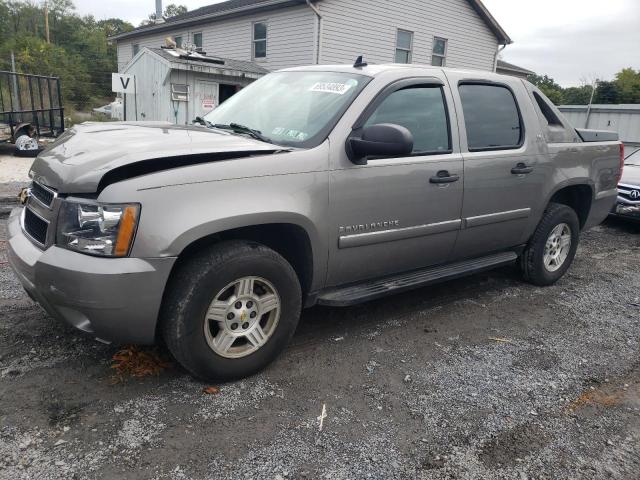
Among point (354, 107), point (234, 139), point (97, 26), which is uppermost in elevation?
point (97, 26)

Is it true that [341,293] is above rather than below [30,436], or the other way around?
above

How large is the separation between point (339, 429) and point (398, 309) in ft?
5.77

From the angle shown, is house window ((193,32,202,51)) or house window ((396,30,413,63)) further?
house window ((193,32,202,51))

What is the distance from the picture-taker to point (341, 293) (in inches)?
135

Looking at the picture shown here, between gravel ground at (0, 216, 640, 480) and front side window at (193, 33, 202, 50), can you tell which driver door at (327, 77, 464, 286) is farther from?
front side window at (193, 33, 202, 50)

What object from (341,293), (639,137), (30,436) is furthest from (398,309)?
(639,137)

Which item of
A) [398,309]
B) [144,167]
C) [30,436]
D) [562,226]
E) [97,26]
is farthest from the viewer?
[97,26]

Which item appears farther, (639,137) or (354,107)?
(639,137)

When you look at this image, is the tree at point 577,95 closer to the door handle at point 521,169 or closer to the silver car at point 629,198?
the silver car at point 629,198

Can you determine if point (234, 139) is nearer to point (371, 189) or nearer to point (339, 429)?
point (371, 189)

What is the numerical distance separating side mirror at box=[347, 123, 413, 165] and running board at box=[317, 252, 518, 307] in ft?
3.04

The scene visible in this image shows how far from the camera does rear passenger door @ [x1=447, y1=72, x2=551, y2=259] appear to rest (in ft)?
13.0

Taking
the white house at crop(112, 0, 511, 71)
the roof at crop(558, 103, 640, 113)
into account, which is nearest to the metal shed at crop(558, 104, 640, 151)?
the roof at crop(558, 103, 640, 113)

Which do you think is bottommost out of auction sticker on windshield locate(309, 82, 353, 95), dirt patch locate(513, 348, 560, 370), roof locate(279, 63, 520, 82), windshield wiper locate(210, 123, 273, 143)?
dirt patch locate(513, 348, 560, 370)
